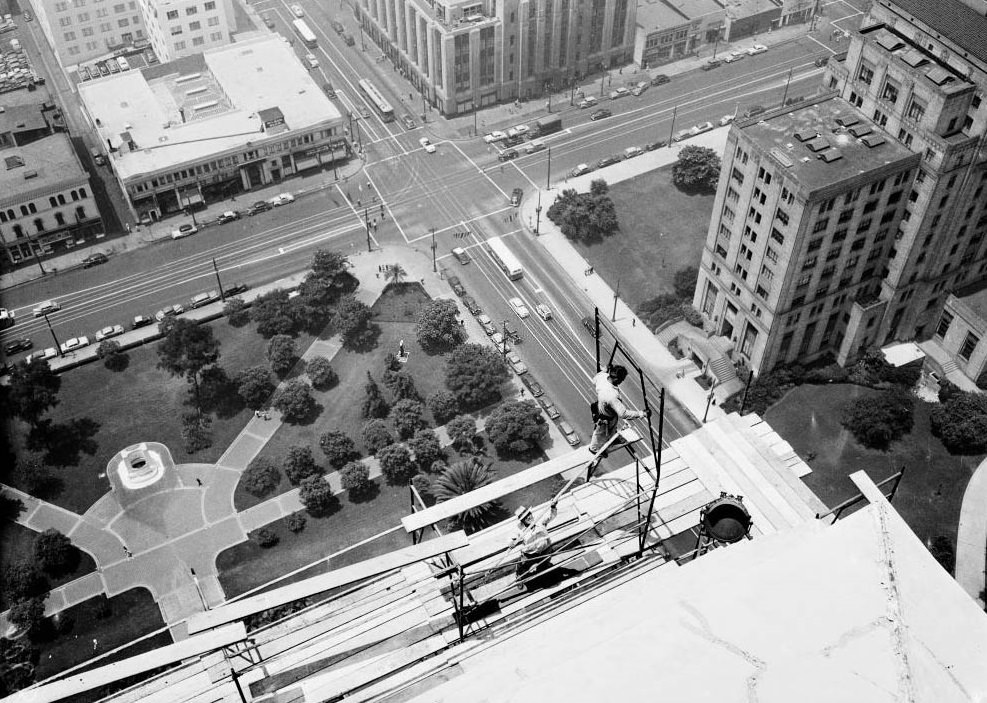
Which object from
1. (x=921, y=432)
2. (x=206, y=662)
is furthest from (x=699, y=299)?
(x=206, y=662)

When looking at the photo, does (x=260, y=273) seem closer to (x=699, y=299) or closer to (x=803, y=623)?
(x=699, y=299)

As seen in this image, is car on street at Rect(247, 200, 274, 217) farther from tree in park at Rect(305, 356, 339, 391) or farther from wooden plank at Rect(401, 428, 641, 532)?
wooden plank at Rect(401, 428, 641, 532)

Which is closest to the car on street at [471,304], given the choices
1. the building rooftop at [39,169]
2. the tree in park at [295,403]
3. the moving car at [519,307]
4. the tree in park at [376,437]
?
the moving car at [519,307]

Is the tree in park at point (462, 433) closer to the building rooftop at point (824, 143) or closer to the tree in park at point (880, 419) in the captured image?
the tree in park at point (880, 419)

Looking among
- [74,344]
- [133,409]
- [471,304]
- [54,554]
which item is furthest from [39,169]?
[471,304]

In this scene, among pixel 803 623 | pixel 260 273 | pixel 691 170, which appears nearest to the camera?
pixel 803 623

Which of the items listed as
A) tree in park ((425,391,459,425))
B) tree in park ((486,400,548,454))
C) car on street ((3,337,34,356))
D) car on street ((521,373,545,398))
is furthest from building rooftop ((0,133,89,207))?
tree in park ((486,400,548,454))

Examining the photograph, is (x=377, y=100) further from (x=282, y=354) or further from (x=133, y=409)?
(x=133, y=409)
